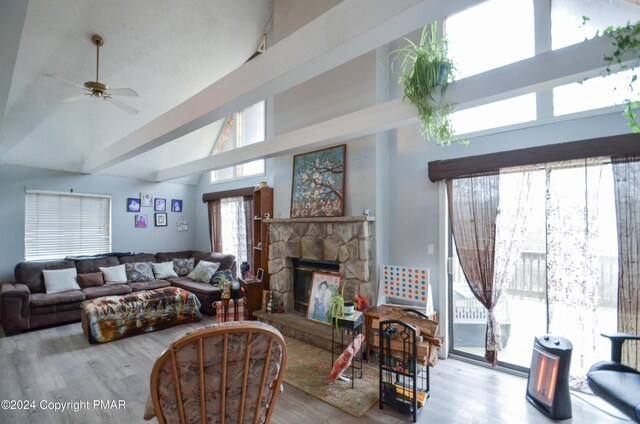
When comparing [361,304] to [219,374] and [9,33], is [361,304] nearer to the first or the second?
[219,374]

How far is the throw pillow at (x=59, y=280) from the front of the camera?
4.63 meters

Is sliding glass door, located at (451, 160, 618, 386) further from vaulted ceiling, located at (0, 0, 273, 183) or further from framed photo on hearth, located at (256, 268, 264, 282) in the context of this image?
vaulted ceiling, located at (0, 0, 273, 183)

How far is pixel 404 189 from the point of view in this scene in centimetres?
367

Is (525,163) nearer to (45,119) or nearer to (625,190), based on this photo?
(625,190)

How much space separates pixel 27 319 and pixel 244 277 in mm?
2909

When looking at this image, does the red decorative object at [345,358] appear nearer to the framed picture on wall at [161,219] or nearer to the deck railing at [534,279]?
the deck railing at [534,279]

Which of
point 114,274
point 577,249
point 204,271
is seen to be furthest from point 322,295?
point 114,274

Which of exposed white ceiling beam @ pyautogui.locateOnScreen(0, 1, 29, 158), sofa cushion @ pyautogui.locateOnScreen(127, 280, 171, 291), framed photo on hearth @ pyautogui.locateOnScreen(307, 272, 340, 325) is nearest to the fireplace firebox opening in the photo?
framed photo on hearth @ pyautogui.locateOnScreen(307, 272, 340, 325)

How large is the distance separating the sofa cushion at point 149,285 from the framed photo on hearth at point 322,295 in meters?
3.01

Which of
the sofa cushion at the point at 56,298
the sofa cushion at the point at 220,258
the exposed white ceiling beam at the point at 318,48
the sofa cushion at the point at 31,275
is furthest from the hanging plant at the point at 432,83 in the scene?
the sofa cushion at the point at 31,275

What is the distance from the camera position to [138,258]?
5875 mm

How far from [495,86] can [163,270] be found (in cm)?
602

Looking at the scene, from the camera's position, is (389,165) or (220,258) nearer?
(389,165)

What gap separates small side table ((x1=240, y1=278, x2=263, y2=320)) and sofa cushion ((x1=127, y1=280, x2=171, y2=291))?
6.04ft
